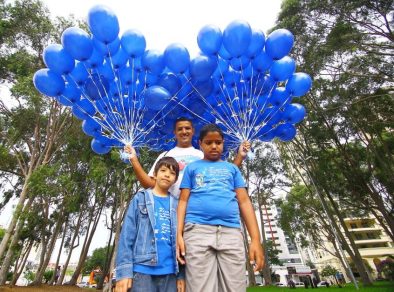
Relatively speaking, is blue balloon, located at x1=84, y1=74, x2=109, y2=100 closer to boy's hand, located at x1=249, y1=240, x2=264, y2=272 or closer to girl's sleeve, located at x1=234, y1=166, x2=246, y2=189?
girl's sleeve, located at x1=234, y1=166, x2=246, y2=189

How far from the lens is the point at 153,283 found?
6.45ft

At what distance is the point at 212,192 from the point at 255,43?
2690 millimetres

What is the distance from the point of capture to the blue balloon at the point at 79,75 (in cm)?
407

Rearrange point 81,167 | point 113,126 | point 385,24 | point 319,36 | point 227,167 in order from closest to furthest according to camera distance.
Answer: point 227,167
point 113,126
point 385,24
point 319,36
point 81,167

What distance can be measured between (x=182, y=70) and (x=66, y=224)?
63.3ft

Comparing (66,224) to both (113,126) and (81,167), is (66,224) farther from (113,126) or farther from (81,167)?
(113,126)

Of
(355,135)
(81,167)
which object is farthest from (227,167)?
(81,167)

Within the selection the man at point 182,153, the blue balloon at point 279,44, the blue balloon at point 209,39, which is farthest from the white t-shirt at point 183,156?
the blue balloon at point 279,44

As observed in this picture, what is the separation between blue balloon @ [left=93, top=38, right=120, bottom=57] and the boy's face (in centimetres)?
238

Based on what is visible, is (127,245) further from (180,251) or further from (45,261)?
(45,261)

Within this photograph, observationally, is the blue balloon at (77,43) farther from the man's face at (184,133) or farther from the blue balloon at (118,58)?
the man's face at (184,133)

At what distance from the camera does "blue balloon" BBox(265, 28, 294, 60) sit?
4.03m

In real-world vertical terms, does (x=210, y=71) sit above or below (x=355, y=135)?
below

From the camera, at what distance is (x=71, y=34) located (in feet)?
12.1
